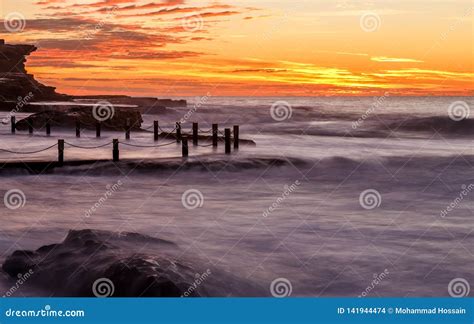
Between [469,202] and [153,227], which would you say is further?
[469,202]

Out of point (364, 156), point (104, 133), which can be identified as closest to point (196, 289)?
point (364, 156)

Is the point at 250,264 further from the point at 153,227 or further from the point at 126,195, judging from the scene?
the point at 126,195

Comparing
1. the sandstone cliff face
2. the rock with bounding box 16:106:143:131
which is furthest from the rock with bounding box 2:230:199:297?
the sandstone cliff face

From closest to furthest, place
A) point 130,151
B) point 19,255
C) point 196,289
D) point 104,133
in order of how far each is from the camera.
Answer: point 196,289
point 19,255
point 130,151
point 104,133

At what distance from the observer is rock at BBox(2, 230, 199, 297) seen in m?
8.54

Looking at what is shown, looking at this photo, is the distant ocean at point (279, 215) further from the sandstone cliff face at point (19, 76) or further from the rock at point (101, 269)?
the sandstone cliff face at point (19, 76)

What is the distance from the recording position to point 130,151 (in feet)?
103

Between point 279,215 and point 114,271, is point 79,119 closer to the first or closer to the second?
point 279,215

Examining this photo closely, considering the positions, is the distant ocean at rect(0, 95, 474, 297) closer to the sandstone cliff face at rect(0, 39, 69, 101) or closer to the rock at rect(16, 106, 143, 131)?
the rock at rect(16, 106, 143, 131)

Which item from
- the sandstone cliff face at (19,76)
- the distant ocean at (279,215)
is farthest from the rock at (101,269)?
the sandstone cliff face at (19,76)

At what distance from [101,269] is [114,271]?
1.36 feet

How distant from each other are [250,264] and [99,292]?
414 centimetres

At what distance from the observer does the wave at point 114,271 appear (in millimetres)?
8586

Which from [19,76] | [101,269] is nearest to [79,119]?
[101,269]
